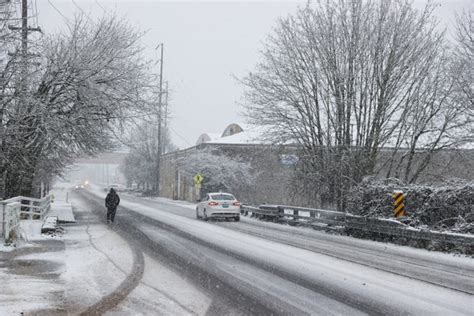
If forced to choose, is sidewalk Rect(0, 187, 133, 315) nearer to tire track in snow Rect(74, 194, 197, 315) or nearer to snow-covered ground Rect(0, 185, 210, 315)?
snow-covered ground Rect(0, 185, 210, 315)

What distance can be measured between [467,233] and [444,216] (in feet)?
4.16

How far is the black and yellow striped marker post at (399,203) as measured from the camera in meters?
18.3

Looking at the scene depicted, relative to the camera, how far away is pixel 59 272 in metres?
10.6

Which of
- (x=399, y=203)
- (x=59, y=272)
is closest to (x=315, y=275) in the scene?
(x=59, y=272)

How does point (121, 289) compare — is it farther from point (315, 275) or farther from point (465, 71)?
point (465, 71)

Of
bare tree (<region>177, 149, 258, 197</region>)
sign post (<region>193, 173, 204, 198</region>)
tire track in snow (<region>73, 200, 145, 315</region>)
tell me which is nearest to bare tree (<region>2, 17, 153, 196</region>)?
tire track in snow (<region>73, 200, 145, 315</region>)

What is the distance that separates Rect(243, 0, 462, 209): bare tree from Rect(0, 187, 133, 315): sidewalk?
1122 cm

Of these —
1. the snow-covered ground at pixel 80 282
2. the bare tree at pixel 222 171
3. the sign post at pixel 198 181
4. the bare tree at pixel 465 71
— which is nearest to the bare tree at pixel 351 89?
the bare tree at pixel 465 71

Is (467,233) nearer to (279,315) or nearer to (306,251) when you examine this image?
(306,251)

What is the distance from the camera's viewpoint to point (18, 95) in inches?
709

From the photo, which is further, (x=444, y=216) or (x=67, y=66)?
(x=67, y=66)

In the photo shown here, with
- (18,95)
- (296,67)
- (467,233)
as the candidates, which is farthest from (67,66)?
(467,233)

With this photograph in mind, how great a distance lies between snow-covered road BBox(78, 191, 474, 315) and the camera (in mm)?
7925

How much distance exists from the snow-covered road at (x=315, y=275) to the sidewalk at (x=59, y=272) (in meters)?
1.25
